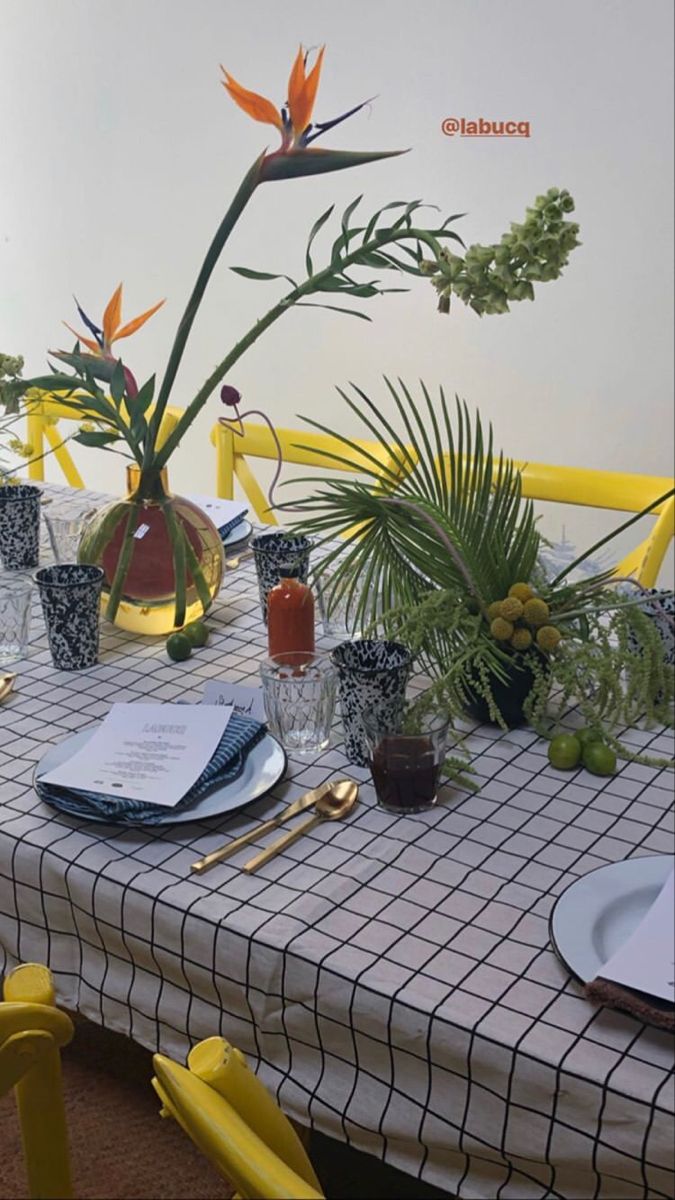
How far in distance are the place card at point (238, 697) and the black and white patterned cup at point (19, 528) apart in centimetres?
57

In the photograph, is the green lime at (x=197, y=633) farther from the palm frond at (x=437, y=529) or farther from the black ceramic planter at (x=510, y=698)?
the black ceramic planter at (x=510, y=698)

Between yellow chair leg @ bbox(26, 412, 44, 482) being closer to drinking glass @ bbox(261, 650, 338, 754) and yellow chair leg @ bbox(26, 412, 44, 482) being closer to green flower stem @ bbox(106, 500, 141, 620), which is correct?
green flower stem @ bbox(106, 500, 141, 620)

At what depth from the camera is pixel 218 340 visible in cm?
321

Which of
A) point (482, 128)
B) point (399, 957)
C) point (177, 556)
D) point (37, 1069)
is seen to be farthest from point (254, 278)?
point (482, 128)

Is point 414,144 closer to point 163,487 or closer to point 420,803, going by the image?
point 163,487

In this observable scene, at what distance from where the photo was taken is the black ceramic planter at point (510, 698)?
1.16 metres

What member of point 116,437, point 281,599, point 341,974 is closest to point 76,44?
point 116,437

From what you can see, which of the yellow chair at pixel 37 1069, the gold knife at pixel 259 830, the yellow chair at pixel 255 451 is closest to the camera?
the yellow chair at pixel 37 1069

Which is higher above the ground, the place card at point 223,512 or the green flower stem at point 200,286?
the green flower stem at point 200,286

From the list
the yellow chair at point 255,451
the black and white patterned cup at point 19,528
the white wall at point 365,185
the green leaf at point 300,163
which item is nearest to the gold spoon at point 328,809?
the green leaf at point 300,163

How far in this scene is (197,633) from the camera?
1410mm

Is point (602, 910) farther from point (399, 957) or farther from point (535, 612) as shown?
point (535, 612)

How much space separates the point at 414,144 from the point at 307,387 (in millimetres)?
642

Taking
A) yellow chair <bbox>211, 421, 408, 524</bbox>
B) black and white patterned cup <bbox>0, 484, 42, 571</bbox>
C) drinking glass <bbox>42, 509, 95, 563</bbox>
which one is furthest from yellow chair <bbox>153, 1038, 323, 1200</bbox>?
yellow chair <bbox>211, 421, 408, 524</bbox>
